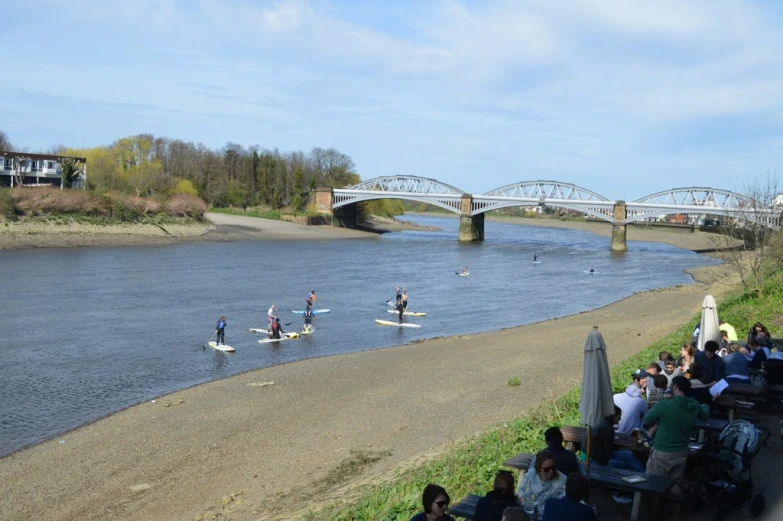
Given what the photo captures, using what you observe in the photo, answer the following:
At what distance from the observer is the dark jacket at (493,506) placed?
7.19 m

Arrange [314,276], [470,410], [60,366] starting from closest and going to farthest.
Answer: [470,410] < [60,366] < [314,276]

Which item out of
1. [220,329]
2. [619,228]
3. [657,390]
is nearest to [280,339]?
[220,329]

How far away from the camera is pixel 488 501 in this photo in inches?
286

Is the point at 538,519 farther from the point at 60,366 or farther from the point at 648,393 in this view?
the point at 60,366

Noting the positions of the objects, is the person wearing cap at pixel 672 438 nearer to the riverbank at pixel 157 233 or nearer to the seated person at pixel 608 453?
the seated person at pixel 608 453

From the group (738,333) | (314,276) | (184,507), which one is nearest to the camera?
(184,507)

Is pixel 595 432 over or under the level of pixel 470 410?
over

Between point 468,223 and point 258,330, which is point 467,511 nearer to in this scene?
point 258,330

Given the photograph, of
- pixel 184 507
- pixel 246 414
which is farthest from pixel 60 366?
pixel 184 507

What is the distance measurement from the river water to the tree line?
133 ft

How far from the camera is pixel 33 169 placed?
10506cm

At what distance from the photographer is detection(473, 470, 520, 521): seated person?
7195 millimetres

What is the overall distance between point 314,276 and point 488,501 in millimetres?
49519

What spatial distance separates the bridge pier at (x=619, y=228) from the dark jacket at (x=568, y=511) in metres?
97.9
